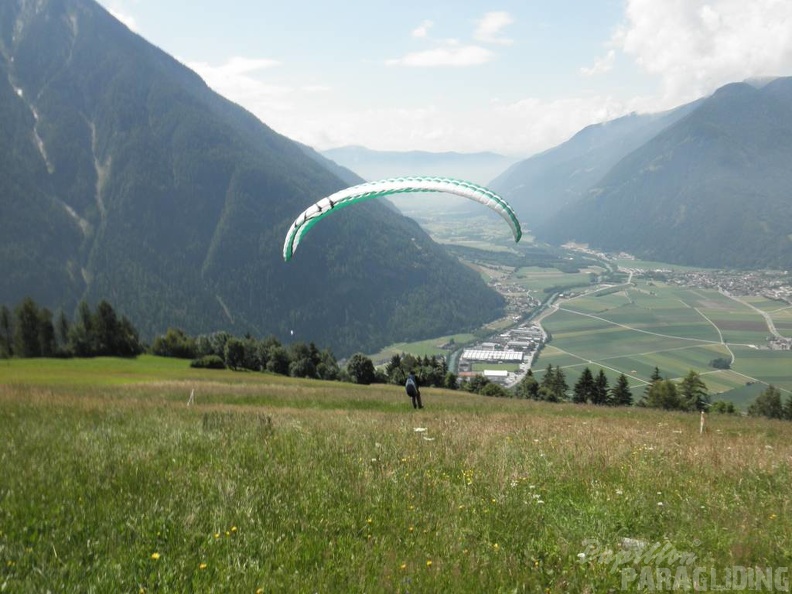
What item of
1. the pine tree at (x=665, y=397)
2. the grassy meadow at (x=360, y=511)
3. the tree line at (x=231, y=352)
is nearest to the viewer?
the grassy meadow at (x=360, y=511)

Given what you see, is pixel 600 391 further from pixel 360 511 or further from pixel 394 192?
pixel 360 511

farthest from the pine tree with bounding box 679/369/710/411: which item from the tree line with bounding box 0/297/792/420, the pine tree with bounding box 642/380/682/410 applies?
the tree line with bounding box 0/297/792/420

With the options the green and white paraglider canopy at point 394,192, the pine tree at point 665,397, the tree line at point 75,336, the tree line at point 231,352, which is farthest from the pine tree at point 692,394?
the tree line at point 75,336

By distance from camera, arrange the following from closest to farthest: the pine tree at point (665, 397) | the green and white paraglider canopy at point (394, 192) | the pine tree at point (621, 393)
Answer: the green and white paraglider canopy at point (394, 192) → the pine tree at point (665, 397) → the pine tree at point (621, 393)

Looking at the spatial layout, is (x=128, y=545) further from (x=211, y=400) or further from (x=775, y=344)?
(x=775, y=344)

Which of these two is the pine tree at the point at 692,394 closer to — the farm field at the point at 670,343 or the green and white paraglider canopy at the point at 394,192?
the farm field at the point at 670,343

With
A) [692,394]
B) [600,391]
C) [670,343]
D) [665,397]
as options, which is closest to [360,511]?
[665,397]

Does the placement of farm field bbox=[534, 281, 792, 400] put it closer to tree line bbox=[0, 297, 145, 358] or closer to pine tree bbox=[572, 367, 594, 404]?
pine tree bbox=[572, 367, 594, 404]
